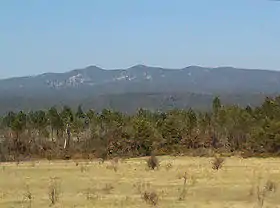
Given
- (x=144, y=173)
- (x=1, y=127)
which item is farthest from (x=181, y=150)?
(x=144, y=173)

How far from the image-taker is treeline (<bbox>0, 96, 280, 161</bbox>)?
6097cm

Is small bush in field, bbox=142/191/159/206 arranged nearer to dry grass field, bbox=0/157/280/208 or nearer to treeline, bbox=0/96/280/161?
dry grass field, bbox=0/157/280/208

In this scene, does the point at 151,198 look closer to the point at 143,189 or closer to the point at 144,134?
the point at 143,189

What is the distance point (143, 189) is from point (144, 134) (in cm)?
4117

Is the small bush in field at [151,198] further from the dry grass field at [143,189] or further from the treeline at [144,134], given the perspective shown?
the treeline at [144,134]

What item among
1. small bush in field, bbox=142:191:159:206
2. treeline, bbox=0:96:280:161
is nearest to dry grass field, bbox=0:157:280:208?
small bush in field, bbox=142:191:159:206

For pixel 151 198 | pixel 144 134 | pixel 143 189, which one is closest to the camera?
pixel 151 198

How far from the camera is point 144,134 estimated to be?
6191 cm

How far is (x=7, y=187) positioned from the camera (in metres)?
22.3

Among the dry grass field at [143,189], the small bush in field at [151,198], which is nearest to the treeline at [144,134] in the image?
the dry grass field at [143,189]

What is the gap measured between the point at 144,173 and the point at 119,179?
2.89 m

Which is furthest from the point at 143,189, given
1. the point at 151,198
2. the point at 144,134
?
the point at 144,134

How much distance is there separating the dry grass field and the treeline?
31260 mm

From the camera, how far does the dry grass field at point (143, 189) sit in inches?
691
